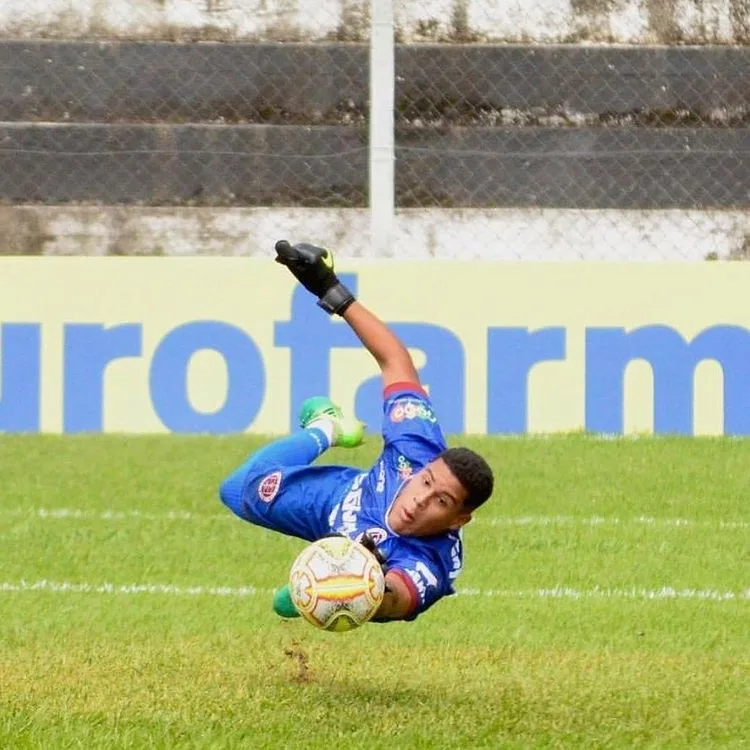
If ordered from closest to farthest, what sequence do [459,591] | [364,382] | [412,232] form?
1. [459,591]
2. [364,382]
3. [412,232]

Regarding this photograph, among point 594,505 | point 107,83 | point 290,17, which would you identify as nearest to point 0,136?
point 107,83

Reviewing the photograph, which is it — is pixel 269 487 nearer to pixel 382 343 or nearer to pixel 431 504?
pixel 382 343

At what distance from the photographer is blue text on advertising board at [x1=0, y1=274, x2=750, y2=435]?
43.4 feet

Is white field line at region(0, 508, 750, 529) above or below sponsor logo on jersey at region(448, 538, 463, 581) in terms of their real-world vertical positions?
below

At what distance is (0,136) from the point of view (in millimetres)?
15375

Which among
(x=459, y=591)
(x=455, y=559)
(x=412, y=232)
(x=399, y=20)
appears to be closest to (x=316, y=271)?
(x=455, y=559)

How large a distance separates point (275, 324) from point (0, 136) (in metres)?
3.56

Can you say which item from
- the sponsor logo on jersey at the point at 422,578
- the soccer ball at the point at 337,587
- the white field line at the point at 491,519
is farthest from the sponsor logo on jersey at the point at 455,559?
the white field line at the point at 491,519

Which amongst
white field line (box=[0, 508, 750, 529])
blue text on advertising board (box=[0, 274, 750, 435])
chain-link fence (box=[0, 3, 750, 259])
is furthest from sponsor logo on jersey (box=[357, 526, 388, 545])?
chain-link fence (box=[0, 3, 750, 259])

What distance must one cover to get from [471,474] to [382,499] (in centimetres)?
54

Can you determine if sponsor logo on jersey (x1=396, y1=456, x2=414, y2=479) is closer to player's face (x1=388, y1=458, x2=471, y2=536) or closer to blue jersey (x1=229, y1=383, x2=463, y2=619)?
blue jersey (x1=229, y1=383, x2=463, y2=619)

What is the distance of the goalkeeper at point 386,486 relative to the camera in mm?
6215

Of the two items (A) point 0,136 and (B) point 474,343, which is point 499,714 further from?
(A) point 0,136

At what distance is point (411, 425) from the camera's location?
265 inches
